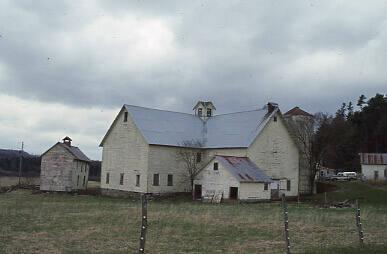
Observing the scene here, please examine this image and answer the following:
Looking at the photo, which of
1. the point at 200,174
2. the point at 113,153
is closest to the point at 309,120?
the point at 200,174

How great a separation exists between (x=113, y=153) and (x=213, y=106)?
14992mm

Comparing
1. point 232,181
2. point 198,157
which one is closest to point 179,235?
point 232,181

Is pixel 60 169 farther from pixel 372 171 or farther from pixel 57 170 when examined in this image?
pixel 372 171

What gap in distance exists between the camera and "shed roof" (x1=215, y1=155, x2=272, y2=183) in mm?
46344

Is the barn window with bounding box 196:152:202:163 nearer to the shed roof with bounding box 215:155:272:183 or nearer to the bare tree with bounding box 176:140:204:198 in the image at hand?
the bare tree with bounding box 176:140:204:198

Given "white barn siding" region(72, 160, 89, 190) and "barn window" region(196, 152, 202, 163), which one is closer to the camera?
"barn window" region(196, 152, 202, 163)

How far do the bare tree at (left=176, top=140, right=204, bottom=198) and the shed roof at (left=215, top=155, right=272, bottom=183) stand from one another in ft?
18.8

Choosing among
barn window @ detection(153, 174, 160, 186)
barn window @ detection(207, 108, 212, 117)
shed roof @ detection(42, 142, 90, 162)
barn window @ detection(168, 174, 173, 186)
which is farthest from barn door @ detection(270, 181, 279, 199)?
shed roof @ detection(42, 142, 90, 162)

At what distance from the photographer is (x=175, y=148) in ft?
177

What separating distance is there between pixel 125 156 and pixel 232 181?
1351cm

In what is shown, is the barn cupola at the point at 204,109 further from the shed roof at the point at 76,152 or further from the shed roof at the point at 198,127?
the shed roof at the point at 76,152

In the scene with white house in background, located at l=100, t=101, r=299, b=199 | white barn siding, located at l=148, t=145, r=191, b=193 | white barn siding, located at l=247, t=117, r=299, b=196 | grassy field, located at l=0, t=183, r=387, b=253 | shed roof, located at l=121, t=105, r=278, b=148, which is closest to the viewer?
grassy field, located at l=0, t=183, r=387, b=253

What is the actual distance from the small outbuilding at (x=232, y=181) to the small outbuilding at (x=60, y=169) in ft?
57.6

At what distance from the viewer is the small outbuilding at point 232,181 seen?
45.9 metres
